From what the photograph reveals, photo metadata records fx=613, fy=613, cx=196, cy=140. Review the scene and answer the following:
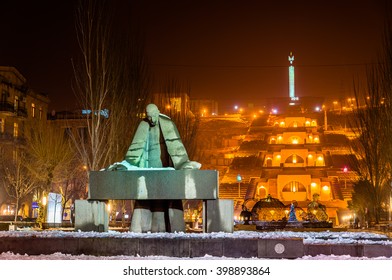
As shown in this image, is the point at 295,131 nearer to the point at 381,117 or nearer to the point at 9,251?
the point at 381,117

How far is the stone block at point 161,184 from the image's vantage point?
43.5 feet

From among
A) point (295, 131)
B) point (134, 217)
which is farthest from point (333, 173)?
point (134, 217)

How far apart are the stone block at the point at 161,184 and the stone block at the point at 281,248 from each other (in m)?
2.19

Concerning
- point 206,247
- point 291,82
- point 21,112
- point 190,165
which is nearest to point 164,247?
point 206,247

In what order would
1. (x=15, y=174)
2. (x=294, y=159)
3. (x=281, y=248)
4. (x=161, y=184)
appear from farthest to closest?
(x=294, y=159) → (x=15, y=174) → (x=161, y=184) → (x=281, y=248)

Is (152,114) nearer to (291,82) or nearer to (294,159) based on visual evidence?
(294,159)

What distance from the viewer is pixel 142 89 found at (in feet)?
111

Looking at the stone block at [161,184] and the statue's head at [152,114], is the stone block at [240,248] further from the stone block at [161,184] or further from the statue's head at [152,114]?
the statue's head at [152,114]

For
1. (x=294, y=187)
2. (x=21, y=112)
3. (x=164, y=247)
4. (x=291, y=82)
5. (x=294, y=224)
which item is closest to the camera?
(x=164, y=247)

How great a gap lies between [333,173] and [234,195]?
46.8 feet

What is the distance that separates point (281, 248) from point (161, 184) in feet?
10.4

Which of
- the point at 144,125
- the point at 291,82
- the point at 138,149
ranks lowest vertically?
the point at 138,149

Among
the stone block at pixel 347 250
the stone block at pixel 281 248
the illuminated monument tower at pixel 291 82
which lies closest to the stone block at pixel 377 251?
the stone block at pixel 347 250

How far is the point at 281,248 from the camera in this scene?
1145 centimetres
